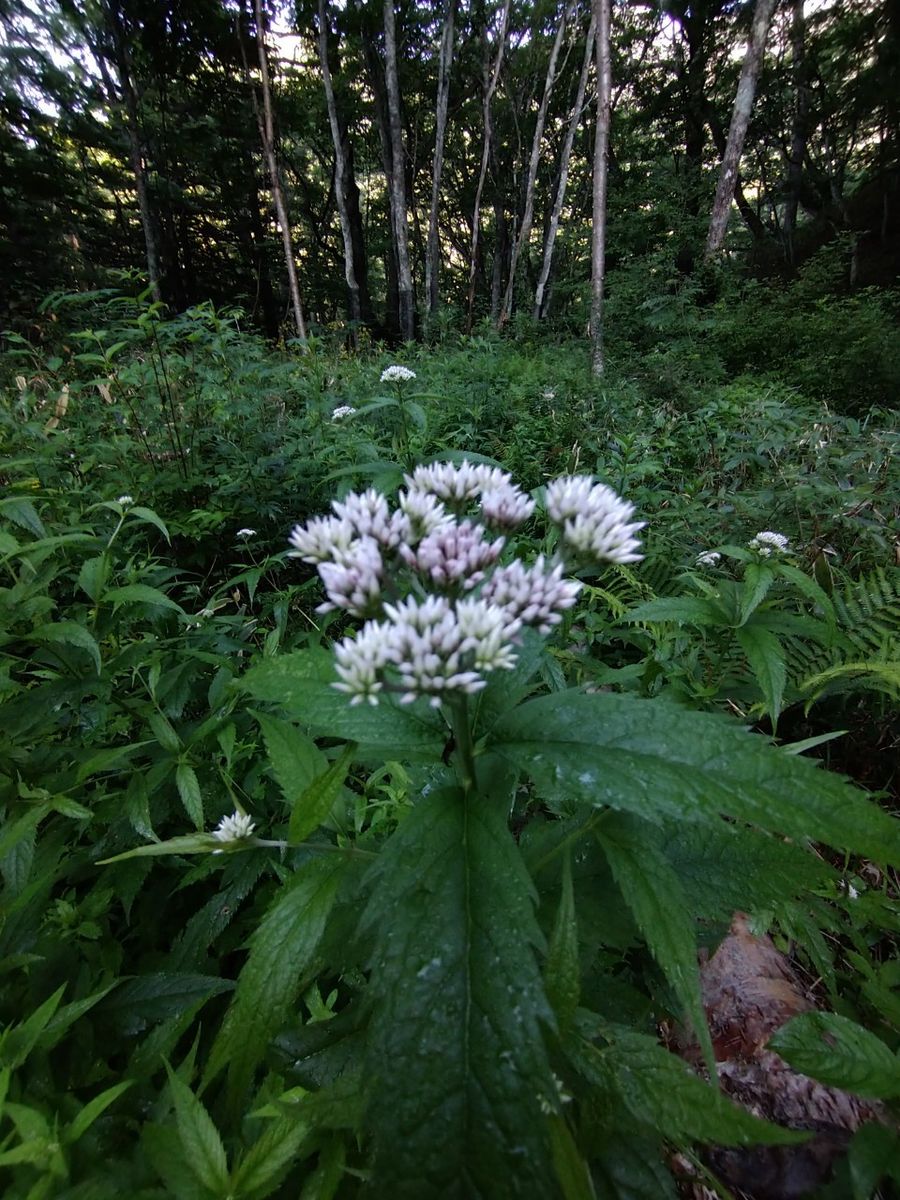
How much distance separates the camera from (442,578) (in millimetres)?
1110

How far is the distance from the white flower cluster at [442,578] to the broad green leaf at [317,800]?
0.42 ft

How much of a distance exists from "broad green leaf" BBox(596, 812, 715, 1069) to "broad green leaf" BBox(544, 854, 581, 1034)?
0.12m

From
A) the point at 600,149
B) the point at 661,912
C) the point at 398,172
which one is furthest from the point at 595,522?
the point at 398,172

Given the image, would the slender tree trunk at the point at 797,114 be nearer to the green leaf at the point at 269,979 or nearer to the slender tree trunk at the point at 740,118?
the slender tree trunk at the point at 740,118

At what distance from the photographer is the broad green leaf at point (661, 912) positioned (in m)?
0.92

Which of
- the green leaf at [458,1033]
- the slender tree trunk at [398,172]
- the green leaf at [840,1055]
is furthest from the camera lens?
the slender tree trunk at [398,172]

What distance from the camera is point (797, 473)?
12.4 feet

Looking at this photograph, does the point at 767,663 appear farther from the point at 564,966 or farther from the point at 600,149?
the point at 600,149

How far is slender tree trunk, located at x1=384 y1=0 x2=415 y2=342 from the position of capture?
12.9 meters

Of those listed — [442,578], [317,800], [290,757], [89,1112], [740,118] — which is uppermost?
[740,118]

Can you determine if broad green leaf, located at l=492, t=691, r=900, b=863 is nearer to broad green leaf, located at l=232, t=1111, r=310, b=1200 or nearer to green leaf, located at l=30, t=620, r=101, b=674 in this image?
broad green leaf, located at l=232, t=1111, r=310, b=1200

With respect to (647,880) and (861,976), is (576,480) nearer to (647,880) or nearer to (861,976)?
(647,880)

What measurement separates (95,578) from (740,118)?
1642cm

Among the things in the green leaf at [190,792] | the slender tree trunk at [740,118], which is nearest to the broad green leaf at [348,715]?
the green leaf at [190,792]
